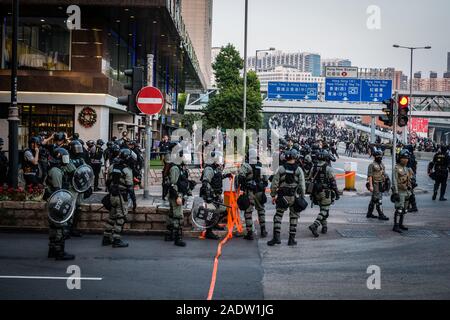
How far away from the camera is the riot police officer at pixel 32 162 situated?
13.3 meters

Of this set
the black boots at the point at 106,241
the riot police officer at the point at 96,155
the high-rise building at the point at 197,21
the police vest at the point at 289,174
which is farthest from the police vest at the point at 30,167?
the high-rise building at the point at 197,21

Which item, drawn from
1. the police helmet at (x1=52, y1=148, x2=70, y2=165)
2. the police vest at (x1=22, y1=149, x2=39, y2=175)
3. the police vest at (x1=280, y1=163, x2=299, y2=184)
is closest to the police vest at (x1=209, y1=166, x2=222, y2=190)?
the police vest at (x1=280, y1=163, x2=299, y2=184)

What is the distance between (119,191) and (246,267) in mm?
2714

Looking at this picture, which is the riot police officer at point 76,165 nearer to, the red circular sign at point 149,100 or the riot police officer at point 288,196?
the red circular sign at point 149,100

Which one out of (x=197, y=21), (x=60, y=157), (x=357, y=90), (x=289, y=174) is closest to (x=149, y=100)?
(x=60, y=157)

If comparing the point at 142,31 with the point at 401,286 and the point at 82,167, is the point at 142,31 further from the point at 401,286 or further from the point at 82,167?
the point at 401,286

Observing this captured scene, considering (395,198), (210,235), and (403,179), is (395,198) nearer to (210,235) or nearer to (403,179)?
(403,179)

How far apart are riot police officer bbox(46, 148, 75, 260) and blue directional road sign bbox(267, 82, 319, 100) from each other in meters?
42.5

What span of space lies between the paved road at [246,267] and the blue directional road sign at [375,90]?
37213mm

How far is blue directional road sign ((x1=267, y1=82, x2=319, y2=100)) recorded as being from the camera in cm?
5175

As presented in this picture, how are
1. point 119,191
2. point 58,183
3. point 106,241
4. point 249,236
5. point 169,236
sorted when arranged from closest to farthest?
point 58,183
point 119,191
point 106,241
point 169,236
point 249,236

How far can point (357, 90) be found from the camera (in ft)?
161
